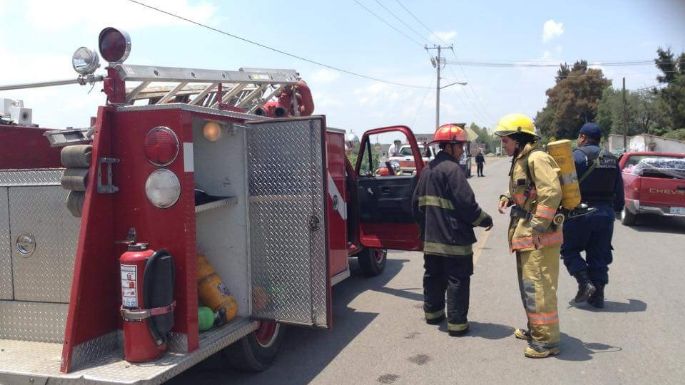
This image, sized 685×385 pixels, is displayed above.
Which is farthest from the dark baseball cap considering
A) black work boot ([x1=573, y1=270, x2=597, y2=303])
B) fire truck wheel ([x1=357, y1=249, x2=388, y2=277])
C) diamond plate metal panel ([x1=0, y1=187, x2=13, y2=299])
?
diamond plate metal panel ([x1=0, y1=187, x2=13, y2=299])

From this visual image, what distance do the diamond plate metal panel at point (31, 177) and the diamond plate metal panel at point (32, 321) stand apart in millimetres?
857

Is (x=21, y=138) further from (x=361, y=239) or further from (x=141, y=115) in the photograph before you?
(x=361, y=239)

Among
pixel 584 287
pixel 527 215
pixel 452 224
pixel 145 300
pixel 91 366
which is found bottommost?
pixel 584 287

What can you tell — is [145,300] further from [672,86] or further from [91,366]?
[672,86]

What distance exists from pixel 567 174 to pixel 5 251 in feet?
15.2

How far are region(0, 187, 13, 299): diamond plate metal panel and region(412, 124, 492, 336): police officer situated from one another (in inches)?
140

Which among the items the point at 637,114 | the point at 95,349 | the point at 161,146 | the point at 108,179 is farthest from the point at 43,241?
the point at 637,114

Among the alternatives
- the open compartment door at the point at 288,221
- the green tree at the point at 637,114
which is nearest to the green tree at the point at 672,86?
the green tree at the point at 637,114

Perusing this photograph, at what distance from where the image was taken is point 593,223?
647 centimetres

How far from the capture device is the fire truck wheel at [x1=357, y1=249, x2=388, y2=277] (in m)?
7.83

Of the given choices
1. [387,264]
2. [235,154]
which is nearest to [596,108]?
[387,264]

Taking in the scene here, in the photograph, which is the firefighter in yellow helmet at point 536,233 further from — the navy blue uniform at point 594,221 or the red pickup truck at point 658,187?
the red pickup truck at point 658,187

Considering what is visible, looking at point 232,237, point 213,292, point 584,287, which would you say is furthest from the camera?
point 584,287

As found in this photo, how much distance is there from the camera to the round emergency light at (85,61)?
381cm
